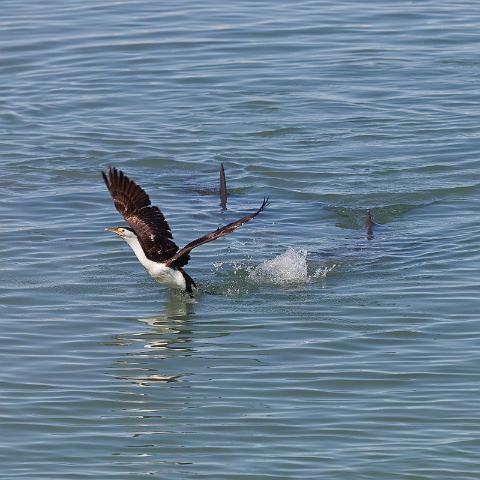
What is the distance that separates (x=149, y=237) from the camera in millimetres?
13039

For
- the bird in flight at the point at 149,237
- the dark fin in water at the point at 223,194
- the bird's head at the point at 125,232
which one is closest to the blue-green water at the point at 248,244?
the dark fin in water at the point at 223,194

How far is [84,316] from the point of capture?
40.9 feet

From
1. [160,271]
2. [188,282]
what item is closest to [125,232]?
[160,271]

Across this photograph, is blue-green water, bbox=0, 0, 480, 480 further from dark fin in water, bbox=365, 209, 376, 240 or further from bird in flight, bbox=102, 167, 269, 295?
bird in flight, bbox=102, 167, 269, 295

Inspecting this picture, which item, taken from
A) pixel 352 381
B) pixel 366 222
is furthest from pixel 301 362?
pixel 366 222

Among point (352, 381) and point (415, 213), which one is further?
point (415, 213)

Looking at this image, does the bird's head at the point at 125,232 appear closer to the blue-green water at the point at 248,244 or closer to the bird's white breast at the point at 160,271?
the bird's white breast at the point at 160,271

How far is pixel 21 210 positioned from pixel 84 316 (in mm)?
3627

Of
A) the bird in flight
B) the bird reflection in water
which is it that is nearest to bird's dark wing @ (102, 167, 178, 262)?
the bird in flight

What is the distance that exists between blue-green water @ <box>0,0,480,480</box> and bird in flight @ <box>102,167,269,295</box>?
0.83ft

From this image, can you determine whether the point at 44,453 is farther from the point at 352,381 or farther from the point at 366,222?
the point at 366,222

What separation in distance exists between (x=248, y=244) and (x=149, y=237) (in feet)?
5.95

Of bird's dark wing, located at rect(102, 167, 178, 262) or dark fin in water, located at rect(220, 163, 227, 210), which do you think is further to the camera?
dark fin in water, located at rect(220, 163, 227, 210)

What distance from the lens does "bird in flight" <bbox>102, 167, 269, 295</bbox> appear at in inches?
503
